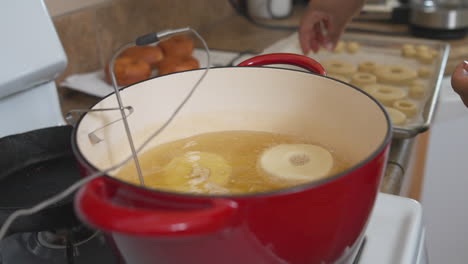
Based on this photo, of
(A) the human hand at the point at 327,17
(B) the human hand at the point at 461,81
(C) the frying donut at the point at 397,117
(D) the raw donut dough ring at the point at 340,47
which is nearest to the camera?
(B) the human hand at the point at 461,81

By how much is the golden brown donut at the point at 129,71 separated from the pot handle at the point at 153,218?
58 cm

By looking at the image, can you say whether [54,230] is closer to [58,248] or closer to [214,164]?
[58,248]

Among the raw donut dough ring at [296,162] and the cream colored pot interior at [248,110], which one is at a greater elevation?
the cream colored pot interior at [248,110]

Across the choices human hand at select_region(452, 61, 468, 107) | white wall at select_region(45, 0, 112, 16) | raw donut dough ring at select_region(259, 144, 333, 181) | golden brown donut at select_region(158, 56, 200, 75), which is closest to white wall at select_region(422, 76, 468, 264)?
human hand at select_region(452, 61, 468, 107)

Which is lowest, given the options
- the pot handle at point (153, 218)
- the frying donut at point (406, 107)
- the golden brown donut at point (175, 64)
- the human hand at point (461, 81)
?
the frying donut at point (406, 107)

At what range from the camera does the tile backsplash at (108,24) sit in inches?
32.8

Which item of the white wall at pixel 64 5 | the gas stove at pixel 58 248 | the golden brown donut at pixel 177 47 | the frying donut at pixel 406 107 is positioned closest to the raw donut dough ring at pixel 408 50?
the frying donut at pixel 406 107

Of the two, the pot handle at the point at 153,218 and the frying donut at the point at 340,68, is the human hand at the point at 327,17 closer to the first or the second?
the frying donut at the point at 340,68

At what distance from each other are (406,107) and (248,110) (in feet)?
1.49

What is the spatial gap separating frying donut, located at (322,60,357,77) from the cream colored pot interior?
1.78 ft

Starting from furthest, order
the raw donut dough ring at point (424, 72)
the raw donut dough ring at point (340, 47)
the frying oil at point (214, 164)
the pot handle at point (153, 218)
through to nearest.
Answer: the raw donut dough ring at point (340, 47) < the raw donut dough ring at point (424, 72) < the frying oil at point (214, 164) < the pot handle at point (153, 218)

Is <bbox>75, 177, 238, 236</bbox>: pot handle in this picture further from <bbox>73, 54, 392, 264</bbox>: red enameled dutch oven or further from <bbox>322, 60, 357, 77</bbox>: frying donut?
<bbox>322, 60, 357, 77</bbox>: frying donut

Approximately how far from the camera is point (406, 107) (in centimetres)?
78

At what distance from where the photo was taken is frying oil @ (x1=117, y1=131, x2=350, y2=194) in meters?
0.33
